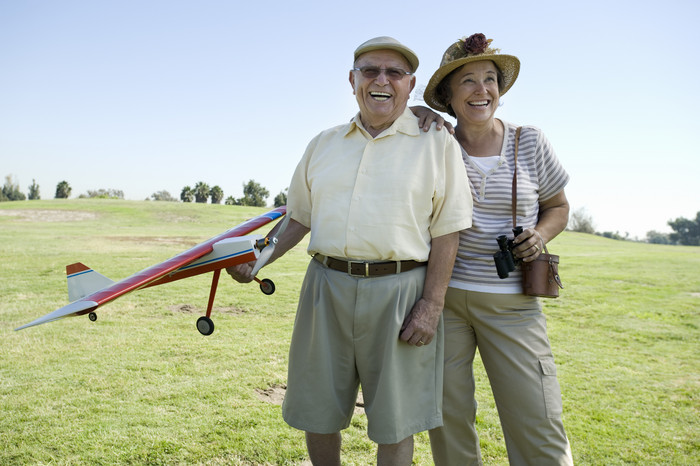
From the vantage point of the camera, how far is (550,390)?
254cm

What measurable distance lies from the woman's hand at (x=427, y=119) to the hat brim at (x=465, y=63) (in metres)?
0.23

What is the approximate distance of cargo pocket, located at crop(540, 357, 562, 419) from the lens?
2.51m

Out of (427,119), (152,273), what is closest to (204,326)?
(152,273)

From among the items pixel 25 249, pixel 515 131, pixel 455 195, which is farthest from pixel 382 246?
pixel 25 249

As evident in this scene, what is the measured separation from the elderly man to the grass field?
1.32 meters

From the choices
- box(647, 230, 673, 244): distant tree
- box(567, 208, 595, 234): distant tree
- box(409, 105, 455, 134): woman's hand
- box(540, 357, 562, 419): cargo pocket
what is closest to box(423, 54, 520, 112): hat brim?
box(409, 105, 455, 134): woman's hand

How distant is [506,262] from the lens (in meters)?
2.45

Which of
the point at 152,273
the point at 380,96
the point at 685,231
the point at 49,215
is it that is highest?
the point at 685,231

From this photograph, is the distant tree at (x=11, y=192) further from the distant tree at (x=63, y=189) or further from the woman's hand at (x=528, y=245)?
the woman's hand at (x=528, y=245)

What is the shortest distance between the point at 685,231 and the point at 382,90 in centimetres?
11532

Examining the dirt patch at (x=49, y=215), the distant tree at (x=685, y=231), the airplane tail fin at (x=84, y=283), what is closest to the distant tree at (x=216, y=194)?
the dirt patch at (x=49, y=215)

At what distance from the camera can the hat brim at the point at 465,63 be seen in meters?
2.63

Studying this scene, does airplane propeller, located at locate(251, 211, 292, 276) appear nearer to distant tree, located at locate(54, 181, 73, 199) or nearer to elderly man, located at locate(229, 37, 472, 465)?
elderly man, located at locate(229, 37, 472, 465)

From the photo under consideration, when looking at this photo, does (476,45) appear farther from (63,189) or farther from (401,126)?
(63,189)
